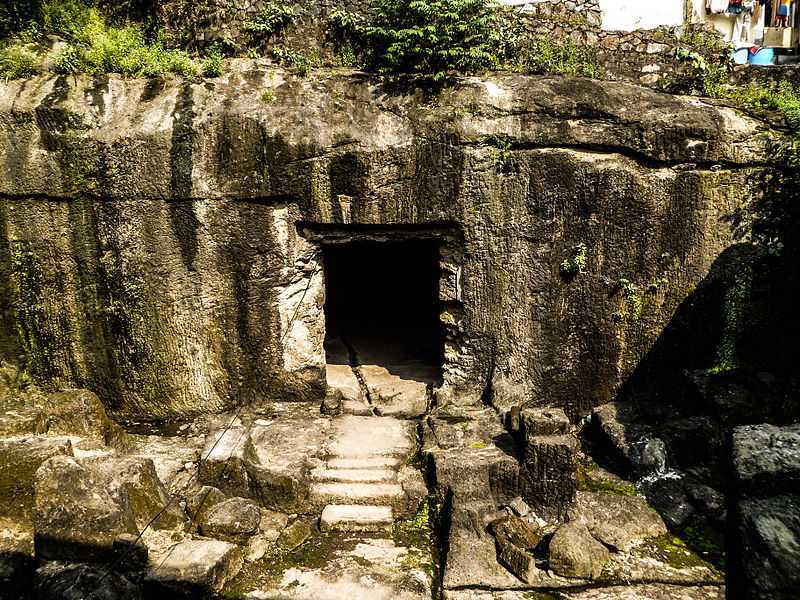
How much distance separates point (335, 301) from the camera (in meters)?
11.9

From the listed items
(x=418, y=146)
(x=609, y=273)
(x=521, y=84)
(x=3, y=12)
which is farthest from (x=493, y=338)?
(x=3, y=12)

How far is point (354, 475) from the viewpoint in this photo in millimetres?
6609

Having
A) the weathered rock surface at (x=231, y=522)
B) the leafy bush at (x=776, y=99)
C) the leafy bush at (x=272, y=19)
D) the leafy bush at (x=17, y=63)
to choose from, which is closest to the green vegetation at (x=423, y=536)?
the weathered rock surface at (x=231, y=522)

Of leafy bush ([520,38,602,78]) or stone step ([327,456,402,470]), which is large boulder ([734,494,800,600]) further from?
leafy bush ([520,38,602,78])

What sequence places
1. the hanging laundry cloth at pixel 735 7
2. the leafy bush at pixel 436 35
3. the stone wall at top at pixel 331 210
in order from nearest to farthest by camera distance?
the stone wall at top at pixel 331 210
the leafy bush at pixel 436 35
the hanging laundry cloth at pixel 735 7

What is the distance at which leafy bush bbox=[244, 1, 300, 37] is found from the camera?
7.88 meters

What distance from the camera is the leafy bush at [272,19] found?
7.88 m

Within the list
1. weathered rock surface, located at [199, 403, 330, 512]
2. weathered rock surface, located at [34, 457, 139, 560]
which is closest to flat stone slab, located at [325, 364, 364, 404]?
weathered rock surface, located at [199, 403, 330, 512]

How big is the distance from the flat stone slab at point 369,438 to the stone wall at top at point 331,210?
2.42 ft

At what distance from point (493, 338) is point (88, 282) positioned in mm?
4578

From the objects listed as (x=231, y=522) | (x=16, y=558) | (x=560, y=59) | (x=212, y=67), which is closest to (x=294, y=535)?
(x=231, y=522)

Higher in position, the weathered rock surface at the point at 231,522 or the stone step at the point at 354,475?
the stone step at the point at 354,475

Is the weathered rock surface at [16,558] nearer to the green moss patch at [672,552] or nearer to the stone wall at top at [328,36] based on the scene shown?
the green moss patch at [672,552]

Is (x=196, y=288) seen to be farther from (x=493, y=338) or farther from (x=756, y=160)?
(x=756, y=160)
